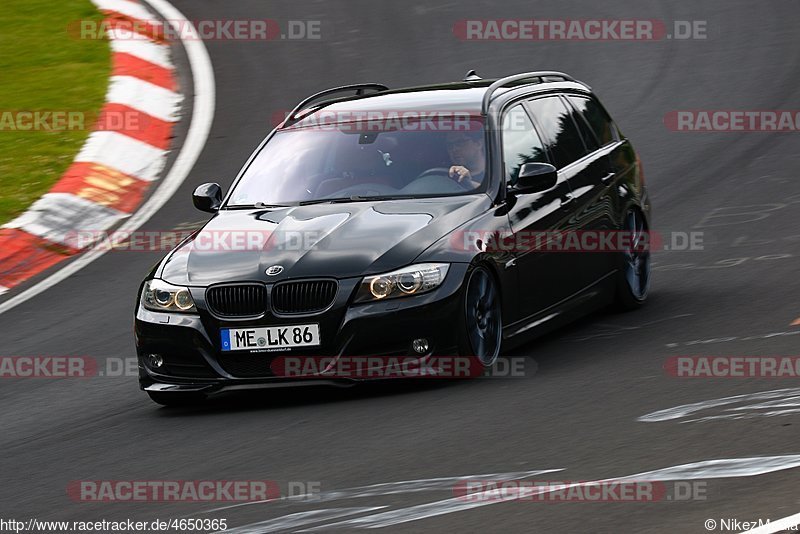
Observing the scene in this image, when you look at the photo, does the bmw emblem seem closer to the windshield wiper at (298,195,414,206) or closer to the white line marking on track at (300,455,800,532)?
the windshield wiper at (298,195,414,206)

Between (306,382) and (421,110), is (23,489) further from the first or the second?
(421,110)

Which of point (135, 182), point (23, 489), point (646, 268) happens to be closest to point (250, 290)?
point (23, 489)

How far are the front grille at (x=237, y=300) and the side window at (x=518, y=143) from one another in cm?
184

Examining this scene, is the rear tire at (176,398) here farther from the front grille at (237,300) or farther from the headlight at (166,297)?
the front grille at (237,300)

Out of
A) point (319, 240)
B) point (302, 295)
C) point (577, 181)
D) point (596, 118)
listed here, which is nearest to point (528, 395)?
point (302, 295)

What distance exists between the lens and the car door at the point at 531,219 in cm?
908

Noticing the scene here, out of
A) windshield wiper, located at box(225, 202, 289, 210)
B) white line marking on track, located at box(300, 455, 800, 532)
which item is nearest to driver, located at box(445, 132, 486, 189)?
windshield wiper, located at box(225, 202, 289, 210)

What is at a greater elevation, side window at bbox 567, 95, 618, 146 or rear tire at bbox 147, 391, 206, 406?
side window at bbox 567, 95, 618, 146

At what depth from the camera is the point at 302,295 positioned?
8172 mm

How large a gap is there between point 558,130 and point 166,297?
10.1 ft

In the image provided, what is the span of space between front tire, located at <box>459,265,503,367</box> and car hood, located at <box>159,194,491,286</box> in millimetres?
335

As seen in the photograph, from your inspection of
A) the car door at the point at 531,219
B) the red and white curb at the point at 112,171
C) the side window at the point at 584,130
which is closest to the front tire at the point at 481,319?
the car door at the point at 531,219

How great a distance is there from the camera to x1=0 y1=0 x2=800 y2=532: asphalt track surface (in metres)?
6.47

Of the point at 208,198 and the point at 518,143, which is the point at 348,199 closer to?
the point at 208,198
